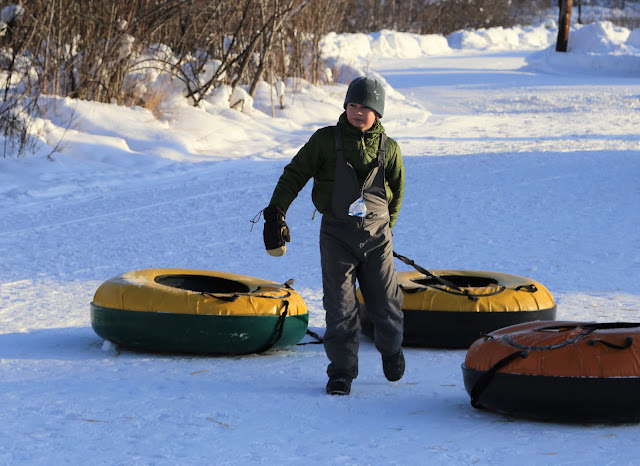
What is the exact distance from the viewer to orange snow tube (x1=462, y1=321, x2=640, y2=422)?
3.76 meters

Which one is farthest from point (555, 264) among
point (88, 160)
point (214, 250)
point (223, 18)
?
point (223, 18)

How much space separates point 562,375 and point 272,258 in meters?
4.46

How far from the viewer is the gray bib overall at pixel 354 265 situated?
4324mm

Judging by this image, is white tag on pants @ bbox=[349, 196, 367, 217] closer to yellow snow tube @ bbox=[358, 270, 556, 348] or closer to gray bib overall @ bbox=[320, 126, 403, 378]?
gray bib overall @ bbox=[320, 126, 403, 378]

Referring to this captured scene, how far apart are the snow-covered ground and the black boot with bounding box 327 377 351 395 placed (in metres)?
0.05

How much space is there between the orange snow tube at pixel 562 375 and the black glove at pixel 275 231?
0.98 meters

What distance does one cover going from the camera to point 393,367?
14.8 feet

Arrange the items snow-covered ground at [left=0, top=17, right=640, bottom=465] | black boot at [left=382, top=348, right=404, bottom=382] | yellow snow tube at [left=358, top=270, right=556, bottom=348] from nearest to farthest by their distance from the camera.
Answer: snow-covered ground at [left=0, top=17, right=640, bottom=465] → black boot at [left=382, top=348, right=404, bottom=382] → yellow snow tube at [left=358, top=270, right=556, bottom=348]

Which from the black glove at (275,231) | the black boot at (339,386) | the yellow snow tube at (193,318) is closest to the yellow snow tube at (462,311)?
the yellow snow tube at (193,318)

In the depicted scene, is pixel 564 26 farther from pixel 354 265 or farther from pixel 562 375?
pixel 562 375

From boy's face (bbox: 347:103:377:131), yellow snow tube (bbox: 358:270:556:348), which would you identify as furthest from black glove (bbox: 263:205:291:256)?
yellow snow tube (bbox: 358:270:556:348)

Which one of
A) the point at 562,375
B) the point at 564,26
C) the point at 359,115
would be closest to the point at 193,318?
the point at 359,115

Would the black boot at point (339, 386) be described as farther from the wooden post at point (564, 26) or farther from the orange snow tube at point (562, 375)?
the wooden post at point (564, 26)

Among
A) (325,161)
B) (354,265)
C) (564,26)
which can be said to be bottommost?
(354,265)
